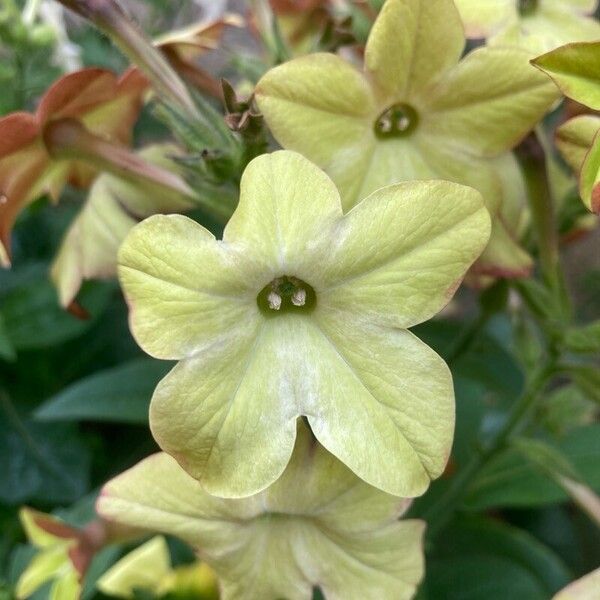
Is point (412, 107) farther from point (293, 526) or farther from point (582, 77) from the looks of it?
point (293, 526)

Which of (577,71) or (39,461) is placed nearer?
(577,71)

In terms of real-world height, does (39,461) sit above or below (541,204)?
below

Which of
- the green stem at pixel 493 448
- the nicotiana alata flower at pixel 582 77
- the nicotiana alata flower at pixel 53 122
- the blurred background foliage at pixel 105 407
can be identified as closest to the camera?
the nicotiana alata flower at pixel 582 77

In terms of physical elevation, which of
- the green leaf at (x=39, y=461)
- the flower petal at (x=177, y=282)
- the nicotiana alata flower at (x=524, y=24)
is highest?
the nicotiana alata flower at (x=524, y=24)

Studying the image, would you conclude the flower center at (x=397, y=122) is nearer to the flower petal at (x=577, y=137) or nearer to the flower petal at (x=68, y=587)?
the flower petal at (x=577, y=137)

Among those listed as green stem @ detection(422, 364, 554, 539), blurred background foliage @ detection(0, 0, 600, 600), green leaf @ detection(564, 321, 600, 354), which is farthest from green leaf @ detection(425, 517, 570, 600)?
green leaf @ detection(564, 321, 600, 354)

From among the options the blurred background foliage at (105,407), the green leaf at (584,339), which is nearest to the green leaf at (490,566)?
the blurred background foliage at (105,407)

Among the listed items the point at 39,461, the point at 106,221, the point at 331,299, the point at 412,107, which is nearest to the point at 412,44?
the point at 412,107
